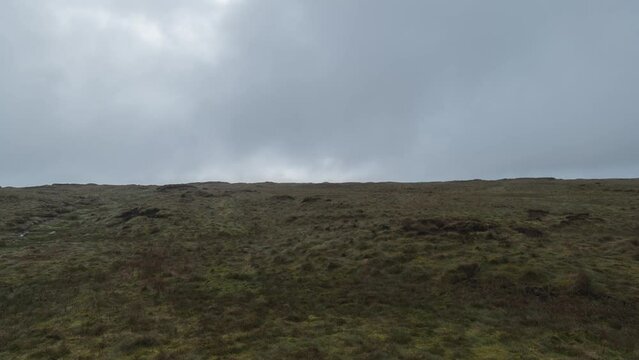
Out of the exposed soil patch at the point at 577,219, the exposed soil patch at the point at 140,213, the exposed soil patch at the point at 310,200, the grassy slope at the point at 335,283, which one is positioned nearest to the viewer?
the grassy slope at the point at 335,283

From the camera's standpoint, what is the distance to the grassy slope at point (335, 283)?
19.3 metres

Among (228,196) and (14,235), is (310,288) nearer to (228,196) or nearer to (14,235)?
(14,235)

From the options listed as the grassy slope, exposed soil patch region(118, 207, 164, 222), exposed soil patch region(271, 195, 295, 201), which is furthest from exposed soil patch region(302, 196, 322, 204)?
exposed soil patch region(118, 207, 164, 222)

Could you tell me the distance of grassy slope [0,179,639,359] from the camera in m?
19.3

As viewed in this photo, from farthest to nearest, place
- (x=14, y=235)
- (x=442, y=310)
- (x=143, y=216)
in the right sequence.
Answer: (x=143, y=216) → (x=14, y=235) → (x=442, y=310)

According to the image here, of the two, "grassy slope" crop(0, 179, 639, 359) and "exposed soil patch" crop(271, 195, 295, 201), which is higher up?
"exposed soil patch" crop(271, 195, 295, 201)

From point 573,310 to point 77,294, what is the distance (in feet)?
84.9

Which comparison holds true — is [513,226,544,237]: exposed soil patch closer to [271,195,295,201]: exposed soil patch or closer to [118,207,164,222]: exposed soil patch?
[271,195,295,201]: exposed soil patch

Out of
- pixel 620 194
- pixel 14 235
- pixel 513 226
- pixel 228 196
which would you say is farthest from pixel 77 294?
pixel 620 194

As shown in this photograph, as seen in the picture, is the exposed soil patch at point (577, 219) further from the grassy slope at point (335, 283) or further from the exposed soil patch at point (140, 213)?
the exposed soil patch at point (140, 213)

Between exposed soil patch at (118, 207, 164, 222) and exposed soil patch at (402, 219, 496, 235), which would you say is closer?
exposed soil patch at (402, 219, 496, 235)

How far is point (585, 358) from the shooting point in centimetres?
Answer: 1680

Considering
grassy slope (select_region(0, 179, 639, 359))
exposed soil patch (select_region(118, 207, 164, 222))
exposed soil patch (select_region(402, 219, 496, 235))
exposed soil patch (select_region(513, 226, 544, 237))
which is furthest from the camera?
exposed soil patch (select_region(118, 207, 164, 222))

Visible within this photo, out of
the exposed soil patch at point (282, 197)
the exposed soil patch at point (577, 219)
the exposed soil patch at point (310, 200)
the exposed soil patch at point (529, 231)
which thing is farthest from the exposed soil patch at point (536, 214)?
the exposed soil patch at point (282, 197)
